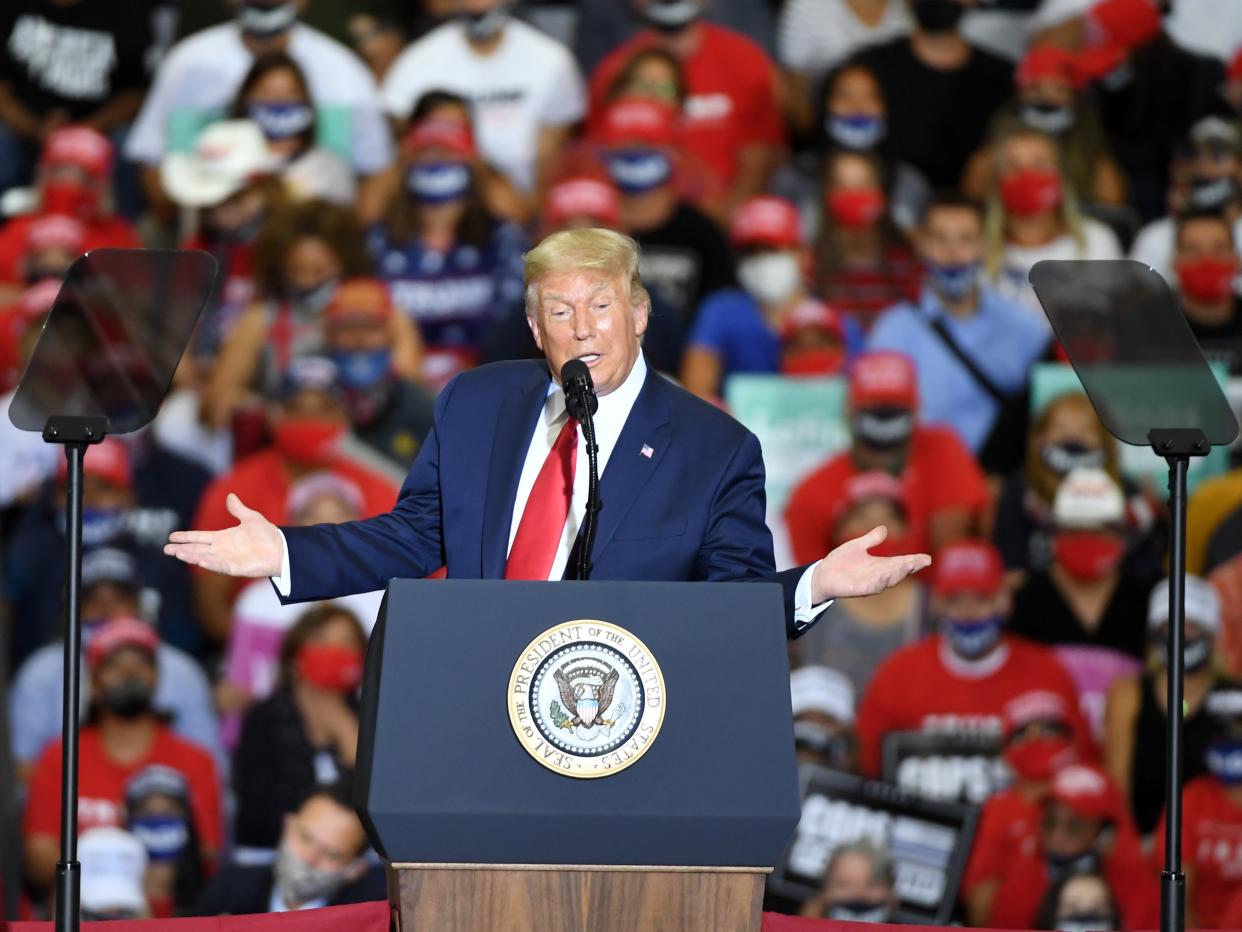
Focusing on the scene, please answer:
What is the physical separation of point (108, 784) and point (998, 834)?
2206mm

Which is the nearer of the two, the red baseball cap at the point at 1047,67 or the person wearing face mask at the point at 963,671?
the person wearing face mask at the point at 963,671

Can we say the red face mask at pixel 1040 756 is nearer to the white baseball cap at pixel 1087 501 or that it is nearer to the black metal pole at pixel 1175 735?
the white baseball cap at pixel 1087 501

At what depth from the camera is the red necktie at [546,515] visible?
254 centimetres

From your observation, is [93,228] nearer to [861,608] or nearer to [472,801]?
[861,608]

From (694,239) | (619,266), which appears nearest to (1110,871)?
(694,239)

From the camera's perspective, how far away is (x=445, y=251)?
5641mm

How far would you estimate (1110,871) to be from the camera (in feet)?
16.2

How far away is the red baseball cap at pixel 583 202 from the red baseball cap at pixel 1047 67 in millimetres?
1247

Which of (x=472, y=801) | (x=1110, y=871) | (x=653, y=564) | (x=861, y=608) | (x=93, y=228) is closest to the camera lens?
(x=472, y=801)

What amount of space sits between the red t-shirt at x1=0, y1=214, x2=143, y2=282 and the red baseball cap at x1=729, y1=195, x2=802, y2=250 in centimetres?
170

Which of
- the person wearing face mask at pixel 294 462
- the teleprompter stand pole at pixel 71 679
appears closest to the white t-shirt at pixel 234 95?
the person wearing face mask at pixel 294 462

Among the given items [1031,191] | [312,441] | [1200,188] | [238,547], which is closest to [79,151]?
[312,441]

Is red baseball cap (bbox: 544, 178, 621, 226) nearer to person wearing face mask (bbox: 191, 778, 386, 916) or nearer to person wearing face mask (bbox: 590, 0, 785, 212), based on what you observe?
person wearing face mask (bbox: 590, 0, 785, 212)

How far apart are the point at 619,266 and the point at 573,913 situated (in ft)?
2.73
